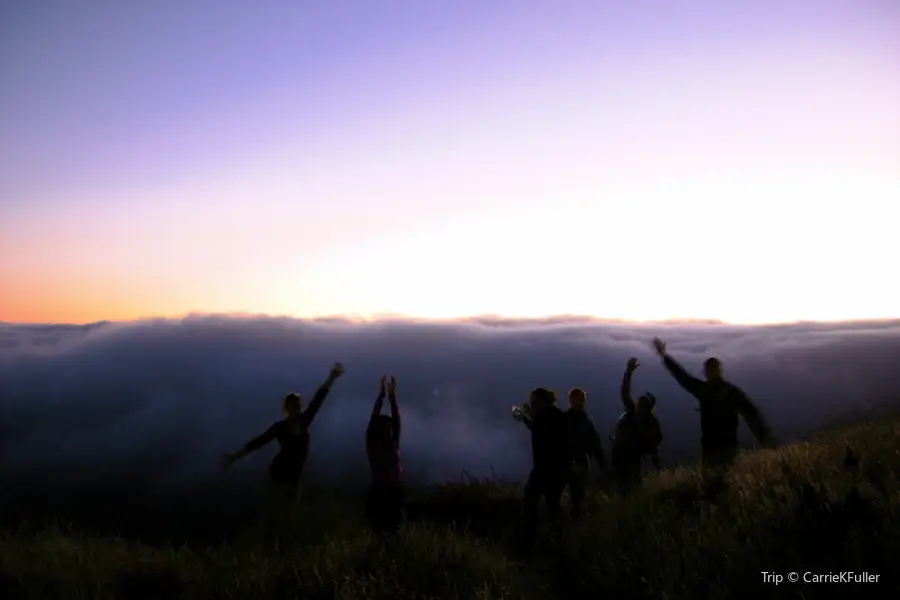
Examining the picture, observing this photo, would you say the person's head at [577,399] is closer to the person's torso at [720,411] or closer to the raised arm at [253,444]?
the person's torso at [720,411]

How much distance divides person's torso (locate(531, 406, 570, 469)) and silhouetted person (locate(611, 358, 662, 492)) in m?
2.45

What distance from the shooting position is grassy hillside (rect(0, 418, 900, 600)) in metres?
5.18

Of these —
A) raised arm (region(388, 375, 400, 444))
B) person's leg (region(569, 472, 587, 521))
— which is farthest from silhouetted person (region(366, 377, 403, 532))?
person's leg (region(569, 472, 587, 521))

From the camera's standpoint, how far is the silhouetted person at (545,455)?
781cm

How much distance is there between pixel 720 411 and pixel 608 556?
366 centimetres

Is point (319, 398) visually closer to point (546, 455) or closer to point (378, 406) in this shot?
point (378, 406)

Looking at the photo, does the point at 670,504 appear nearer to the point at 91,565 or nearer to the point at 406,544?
the point at 406,544

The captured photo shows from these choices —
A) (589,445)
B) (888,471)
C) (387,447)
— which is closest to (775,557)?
(888,471)

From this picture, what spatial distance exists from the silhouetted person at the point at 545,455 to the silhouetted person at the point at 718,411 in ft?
6.98

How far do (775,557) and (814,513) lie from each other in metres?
0.73

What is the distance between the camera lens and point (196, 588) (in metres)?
5.83

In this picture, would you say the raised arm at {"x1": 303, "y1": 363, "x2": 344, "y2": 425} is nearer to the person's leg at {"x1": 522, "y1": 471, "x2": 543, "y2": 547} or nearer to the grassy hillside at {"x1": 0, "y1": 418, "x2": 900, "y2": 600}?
the grassy hillside at {"x1": 0, "y1": 418, "x2": 900, "y2": 600}

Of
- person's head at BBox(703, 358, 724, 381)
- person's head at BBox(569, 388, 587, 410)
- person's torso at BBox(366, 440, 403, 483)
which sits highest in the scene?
person's head at BBox(703, 358, 724, 381)

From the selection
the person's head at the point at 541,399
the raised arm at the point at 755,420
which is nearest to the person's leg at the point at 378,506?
the person's head at the point at 541,399
